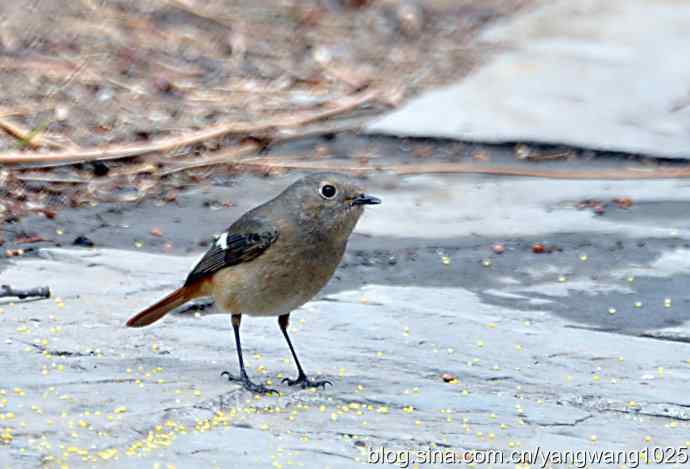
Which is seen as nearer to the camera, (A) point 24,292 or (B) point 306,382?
(B) point 306,382

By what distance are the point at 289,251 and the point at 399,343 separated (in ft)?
2.61

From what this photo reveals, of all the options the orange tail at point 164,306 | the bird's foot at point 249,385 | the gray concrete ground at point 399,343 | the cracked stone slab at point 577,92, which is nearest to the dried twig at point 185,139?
the cracked stone slab at point 577,92

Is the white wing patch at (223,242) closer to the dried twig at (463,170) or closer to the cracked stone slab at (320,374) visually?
the cracked stone slab at (320,374)

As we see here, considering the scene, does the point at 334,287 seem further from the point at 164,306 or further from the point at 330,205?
the point at 330,205

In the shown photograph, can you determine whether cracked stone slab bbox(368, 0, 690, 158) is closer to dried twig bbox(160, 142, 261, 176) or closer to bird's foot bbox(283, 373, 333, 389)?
dried twig bbox(160, 142, 261, 176)

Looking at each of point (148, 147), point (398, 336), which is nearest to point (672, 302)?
point (398, 336)

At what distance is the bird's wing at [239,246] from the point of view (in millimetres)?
5348

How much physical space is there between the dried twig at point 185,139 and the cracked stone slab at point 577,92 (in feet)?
1.20

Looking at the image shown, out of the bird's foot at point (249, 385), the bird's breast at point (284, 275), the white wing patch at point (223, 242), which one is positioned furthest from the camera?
the white wing patch at point (223, 242)

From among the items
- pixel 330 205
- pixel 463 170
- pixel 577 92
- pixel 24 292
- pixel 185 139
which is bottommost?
pixel 24 292

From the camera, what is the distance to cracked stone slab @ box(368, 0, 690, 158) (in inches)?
354

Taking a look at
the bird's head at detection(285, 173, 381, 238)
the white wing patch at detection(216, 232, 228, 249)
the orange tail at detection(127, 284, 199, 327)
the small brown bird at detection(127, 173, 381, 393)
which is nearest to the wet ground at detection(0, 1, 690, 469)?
the orange tail at detection(127, 284, 199, 327)

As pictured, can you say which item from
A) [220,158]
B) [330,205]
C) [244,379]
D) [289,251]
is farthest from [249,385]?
[220,158]

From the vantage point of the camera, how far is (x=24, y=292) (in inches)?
243
